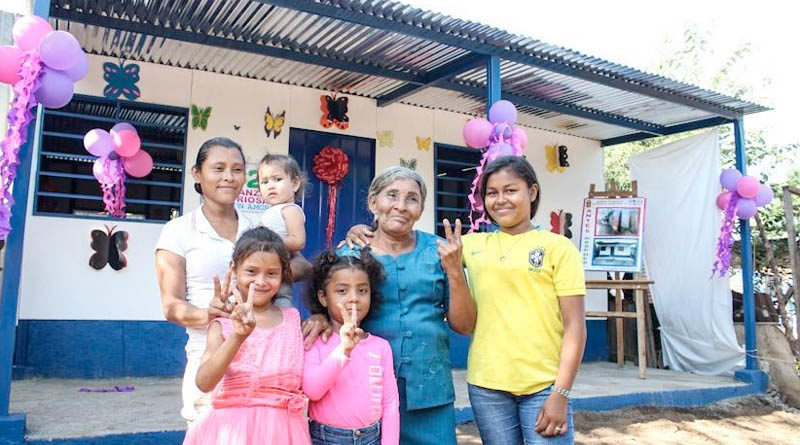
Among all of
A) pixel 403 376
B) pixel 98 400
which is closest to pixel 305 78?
pixel 98 400

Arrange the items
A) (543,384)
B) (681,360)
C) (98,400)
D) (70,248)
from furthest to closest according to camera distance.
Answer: (681,360) < (70,248) < (98,400) < (543,384)

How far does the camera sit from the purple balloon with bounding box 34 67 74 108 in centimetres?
324

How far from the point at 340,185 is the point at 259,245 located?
14.9 ft

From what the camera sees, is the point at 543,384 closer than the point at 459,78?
Yes

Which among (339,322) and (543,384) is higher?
(339,322)

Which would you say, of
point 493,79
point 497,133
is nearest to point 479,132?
point 497,133

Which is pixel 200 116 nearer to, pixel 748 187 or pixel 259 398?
pixel 259 398

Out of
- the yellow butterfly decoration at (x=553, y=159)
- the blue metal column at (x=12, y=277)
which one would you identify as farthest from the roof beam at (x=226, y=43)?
the yellow butterfly decoration at (x=553, y=159)

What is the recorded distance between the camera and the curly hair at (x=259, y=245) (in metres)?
1.89

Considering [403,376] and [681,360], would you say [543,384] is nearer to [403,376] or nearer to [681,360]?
[403,376]

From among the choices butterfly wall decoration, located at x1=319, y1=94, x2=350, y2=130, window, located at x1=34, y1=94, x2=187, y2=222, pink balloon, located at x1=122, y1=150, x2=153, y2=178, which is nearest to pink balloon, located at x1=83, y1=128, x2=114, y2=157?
pink balloon, located at x1=122, y1=150, x2=153, y2=178

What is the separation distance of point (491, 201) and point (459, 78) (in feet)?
13.6

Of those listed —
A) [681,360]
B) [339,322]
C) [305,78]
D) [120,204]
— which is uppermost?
[305,78]

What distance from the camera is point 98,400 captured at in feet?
14.0
